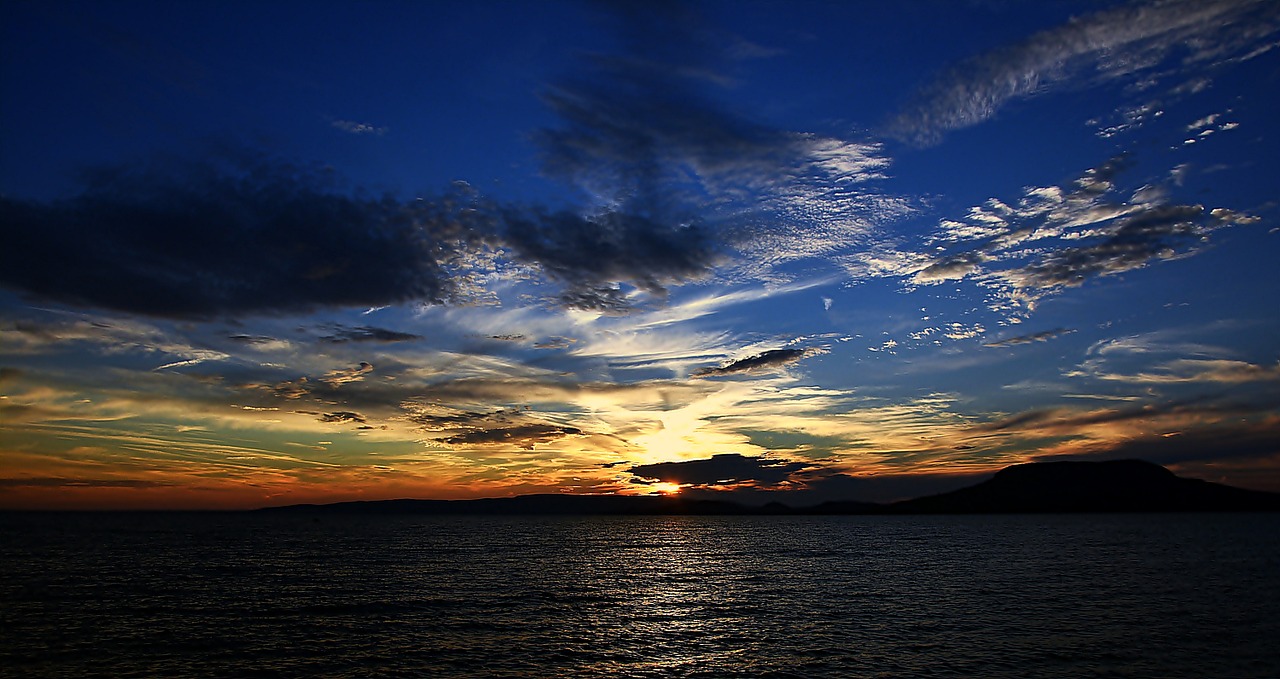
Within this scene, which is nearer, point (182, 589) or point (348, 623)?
point (348, 623)

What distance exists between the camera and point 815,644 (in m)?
44.0

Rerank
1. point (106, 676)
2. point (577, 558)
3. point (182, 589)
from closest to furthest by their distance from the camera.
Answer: point (106, 676) < point (182, 589) < point (577, 558)

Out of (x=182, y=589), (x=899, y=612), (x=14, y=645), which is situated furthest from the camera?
(x=182, y=589)

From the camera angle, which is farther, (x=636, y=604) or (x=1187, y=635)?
(x=636, y=604)

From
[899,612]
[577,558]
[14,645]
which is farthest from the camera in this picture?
[577,558]

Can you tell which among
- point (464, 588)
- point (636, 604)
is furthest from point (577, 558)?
point (636, 604)

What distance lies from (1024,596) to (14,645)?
75.4 meters

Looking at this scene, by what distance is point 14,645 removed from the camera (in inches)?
1633

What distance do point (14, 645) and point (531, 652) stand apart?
3058 cm

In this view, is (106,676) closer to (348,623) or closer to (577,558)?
(348,623)

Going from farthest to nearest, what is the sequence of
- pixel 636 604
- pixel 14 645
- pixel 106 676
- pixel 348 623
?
pixel 636 604 → pixel 348 623 → pixel 14 645 → pixel 106 676

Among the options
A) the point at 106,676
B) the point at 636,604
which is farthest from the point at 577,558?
the point at 106,676

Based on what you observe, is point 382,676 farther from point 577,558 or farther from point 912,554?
point 912,554

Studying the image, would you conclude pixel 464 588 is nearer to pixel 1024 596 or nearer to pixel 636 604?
pixel 636 604
